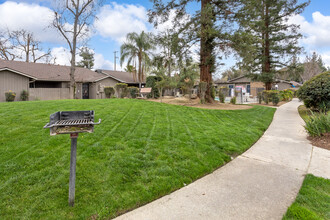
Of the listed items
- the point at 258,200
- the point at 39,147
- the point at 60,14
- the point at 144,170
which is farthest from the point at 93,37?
the point at 258,200

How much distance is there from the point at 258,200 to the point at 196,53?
1050cm

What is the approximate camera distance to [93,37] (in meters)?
18.2

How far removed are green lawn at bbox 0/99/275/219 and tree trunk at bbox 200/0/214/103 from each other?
664 cm

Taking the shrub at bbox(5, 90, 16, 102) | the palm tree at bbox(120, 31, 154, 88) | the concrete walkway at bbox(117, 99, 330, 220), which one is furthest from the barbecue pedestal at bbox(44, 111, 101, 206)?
the palm tree at bbox(120, 31, 154, 88)

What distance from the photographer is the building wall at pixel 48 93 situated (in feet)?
51.0

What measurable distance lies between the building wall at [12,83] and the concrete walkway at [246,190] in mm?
17105

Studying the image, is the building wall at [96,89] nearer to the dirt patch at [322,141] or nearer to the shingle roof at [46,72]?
the shingle roof at [46,72]

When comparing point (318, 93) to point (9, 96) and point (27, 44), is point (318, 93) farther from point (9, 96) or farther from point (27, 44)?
Answer: point (27, 44)

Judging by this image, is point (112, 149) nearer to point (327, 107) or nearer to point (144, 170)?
point (144, 170)

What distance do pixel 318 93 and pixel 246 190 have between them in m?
9.28

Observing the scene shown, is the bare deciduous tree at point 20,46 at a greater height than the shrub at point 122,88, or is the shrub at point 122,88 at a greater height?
the bare deciduous tree at point 20,46

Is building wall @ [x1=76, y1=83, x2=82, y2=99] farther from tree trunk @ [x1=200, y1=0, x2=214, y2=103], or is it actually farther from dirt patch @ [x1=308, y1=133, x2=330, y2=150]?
dirt patch @ [x1=308, y1=133, x2=330, y2=150]

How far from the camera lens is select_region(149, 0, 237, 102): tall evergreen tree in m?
9.88

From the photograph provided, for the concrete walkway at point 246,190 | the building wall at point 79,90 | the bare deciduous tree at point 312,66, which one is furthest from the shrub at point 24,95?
the bare deciduous tree at point 312,66
